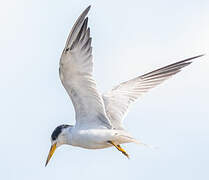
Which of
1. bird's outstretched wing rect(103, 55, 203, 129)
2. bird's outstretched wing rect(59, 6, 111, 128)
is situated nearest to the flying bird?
bird's outstretched wing rect(59, 6, 111, 128)

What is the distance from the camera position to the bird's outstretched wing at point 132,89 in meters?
14.4

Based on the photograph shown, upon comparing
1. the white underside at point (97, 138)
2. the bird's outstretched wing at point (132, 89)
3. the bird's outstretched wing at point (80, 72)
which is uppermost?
the bird's outstretched wing at point (80, 72)

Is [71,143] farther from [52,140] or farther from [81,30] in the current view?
[81,30]

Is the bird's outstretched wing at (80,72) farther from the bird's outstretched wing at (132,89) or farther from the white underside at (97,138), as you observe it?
the bird's outstretched wing at (132,89)

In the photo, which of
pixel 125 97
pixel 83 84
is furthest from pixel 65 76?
pixel 125 97

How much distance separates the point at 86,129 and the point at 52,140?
3.06 ft

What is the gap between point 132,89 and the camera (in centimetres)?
1549

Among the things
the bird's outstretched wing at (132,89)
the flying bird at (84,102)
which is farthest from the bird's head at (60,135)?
the bird's outstretched wing at (132,89)

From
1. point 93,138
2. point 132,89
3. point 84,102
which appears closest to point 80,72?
point 84,102

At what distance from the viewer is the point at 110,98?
14836 mm

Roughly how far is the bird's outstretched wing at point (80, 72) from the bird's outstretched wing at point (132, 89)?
95 centimetres

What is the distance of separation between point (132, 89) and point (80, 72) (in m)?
2.65

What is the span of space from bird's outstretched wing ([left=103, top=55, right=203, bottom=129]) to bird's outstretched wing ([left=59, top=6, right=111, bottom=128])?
0.95 meters

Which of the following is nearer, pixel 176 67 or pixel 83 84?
pixel 83 84
